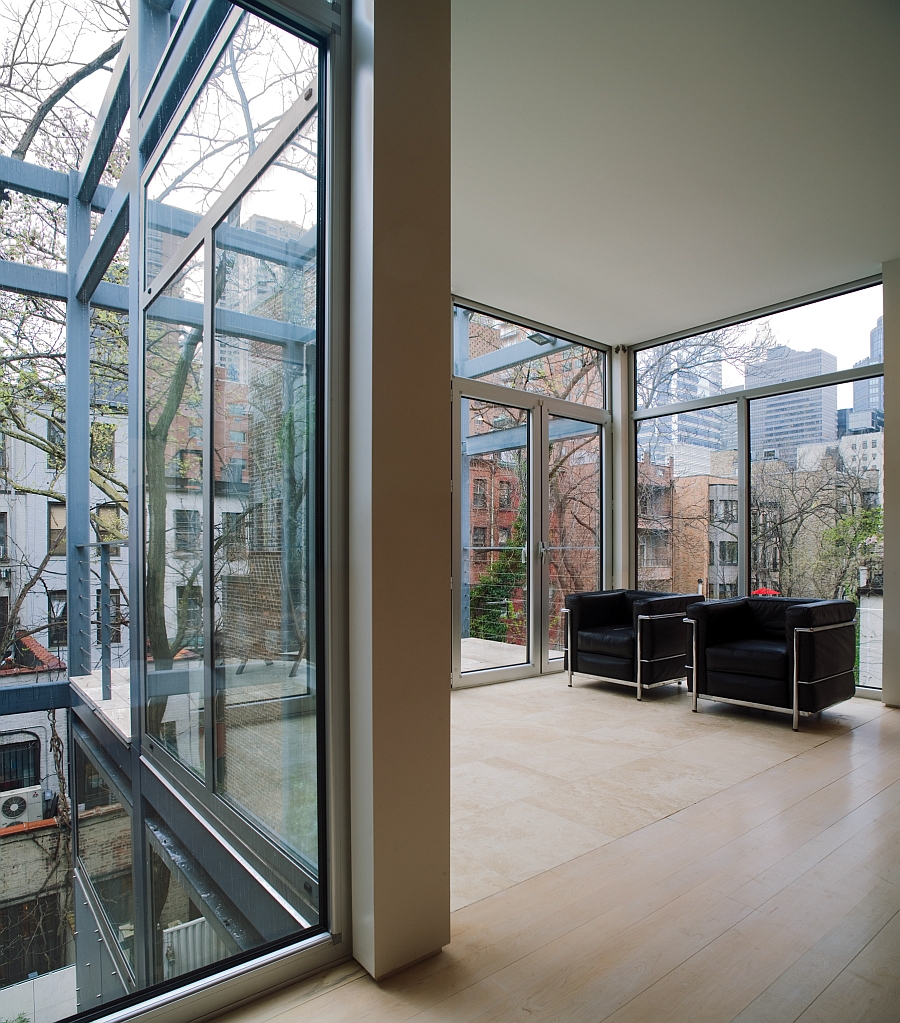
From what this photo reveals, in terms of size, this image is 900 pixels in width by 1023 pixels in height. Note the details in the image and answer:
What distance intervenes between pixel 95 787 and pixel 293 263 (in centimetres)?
150

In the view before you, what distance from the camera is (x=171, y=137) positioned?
1.81 m

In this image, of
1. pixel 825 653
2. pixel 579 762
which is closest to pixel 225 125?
pixel 579 762

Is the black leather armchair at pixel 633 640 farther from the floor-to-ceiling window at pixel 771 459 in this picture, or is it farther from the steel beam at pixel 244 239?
the steel beam at pixel 244 239

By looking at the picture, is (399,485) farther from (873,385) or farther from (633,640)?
(873,385)

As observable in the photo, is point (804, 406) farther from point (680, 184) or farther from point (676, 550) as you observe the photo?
point (680, 184)

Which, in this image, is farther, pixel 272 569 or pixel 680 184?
pixel 680 184

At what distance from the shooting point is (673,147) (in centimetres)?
379

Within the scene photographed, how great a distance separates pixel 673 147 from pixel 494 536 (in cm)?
338

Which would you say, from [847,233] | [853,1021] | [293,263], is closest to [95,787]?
[293,263]

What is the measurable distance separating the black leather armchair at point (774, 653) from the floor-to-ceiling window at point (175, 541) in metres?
3.64

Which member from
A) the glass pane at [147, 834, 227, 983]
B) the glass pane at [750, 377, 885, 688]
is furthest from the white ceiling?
the glass pane at [147, 834, 227, 983]

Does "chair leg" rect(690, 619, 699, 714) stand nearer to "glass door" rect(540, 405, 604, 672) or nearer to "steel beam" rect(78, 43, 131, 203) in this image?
"glass door" rect(540, 405, 604, 672)

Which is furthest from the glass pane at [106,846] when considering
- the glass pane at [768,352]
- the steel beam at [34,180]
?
the glass pane at [768,352]

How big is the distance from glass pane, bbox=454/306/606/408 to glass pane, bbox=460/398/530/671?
33cm
